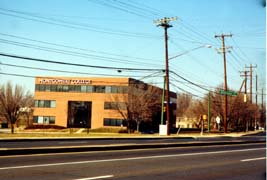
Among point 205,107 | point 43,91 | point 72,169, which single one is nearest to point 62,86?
point 43,91

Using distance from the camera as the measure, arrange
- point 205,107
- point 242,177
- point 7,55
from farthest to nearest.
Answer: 1. point 205,107
2. point 7,55
3. point 242,177

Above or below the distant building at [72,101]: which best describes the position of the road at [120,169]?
below

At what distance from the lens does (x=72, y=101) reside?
83688 millimetres

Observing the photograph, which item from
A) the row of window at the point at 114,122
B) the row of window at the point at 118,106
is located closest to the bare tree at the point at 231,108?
the row of window at the point at 114,122

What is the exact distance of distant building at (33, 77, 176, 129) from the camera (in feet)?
266

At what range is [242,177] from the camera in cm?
1108

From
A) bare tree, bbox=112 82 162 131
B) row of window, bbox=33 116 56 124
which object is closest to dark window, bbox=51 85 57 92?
row of window, bbox=33 116 56 124

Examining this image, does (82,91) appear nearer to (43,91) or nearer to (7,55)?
(43,91)

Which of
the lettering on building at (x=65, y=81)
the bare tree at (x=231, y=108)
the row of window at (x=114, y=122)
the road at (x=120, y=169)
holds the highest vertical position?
the lettering on building at (x=65, y=81)

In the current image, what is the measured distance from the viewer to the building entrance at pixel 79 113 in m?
83.4

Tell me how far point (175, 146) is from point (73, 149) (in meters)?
7.35

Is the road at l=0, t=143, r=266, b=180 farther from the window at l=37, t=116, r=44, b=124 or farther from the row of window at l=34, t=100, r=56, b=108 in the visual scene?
the window at l=37, t=116, r=44, b=124

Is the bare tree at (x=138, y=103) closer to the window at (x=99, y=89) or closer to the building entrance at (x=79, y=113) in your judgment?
the window at (x=99, y=89)

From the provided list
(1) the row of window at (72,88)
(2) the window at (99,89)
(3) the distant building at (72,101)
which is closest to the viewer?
(3) the distant building at (72,101)
